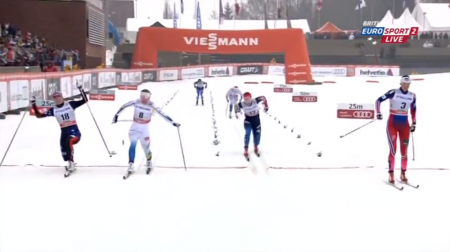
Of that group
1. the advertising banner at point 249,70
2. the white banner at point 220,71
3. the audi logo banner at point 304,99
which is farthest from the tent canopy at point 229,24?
the audi logo banner at point 304,99

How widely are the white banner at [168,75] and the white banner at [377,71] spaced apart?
18.6 meters

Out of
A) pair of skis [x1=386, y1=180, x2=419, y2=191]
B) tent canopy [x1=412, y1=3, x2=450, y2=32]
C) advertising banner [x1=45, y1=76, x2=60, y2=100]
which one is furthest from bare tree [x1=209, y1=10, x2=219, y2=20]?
pair of skis [x1=386, y1=180, x2=419, y2=191]

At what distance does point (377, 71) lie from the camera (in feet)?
172

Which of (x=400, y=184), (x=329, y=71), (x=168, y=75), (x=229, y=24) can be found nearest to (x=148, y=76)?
(x=168, y=75)

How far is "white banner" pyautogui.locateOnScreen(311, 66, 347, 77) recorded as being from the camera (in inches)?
2078

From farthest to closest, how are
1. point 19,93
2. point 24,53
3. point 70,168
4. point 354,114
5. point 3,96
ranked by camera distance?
point 24,53, point 19,93, point 354,114, point 3,96, point 70,168

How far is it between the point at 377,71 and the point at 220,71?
15.8m

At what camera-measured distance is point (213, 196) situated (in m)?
8.85

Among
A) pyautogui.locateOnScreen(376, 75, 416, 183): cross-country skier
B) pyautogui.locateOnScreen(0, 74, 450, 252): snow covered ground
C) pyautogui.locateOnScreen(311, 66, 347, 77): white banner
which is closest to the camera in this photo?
pyautogui.locateOnScreen(0, 74, 450, 252): snow covered ground

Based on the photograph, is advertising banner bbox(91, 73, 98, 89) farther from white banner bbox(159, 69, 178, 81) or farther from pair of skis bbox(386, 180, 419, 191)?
pair of skis bbox(386, 180, 419, 191)

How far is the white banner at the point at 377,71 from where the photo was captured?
52.3 meters

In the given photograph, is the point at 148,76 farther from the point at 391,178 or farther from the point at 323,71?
the point at 391,178

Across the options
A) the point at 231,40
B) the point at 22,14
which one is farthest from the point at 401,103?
the point at 22,14

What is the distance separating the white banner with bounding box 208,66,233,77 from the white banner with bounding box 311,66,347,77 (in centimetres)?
852
